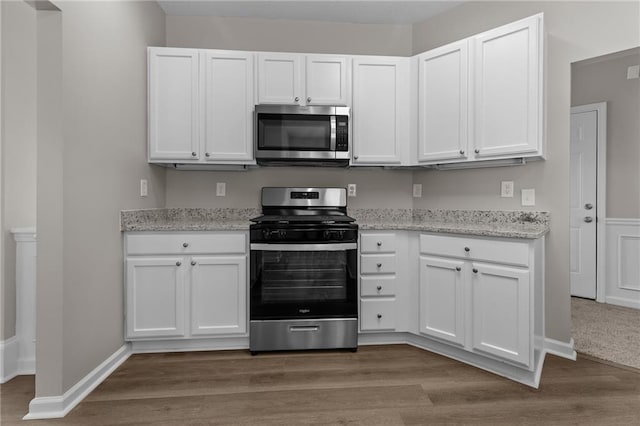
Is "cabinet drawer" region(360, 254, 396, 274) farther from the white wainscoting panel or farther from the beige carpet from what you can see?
the white wainscoting panel

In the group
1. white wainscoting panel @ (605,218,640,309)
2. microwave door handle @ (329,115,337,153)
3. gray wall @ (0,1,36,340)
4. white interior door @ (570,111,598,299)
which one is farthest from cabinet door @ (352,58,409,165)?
white wainscoting panel @ (605,218,640,309)

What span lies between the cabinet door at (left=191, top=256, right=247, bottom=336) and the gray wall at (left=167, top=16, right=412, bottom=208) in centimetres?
79

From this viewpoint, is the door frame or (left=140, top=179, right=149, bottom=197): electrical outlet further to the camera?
the door frame

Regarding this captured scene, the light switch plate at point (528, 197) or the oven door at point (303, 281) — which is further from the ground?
the light switch plate at point (528, 197)

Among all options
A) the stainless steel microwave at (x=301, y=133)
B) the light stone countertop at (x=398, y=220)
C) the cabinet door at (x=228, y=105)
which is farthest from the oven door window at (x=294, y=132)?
the light stone countertop at (x=398, y=220)

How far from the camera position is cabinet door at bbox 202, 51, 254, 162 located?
2.74m

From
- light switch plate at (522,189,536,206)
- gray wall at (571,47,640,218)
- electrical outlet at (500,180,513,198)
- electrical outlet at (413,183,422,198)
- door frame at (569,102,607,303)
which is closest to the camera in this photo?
light switch plate at (522,189,536,206)

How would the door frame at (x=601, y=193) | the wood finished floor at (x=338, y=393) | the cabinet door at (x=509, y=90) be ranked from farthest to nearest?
the door frame at (x=601, y=193) → the cabinet door at (x=509, y=90) → the wood finished floor at (x=338, y=393)

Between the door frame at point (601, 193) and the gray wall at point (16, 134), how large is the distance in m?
4.69

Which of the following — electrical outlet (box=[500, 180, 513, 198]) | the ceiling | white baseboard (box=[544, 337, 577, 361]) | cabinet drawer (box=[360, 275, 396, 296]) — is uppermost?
the ceiling

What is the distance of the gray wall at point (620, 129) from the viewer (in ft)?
11.0

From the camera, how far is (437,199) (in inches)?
122

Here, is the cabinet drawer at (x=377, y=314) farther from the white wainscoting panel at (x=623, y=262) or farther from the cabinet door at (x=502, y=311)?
the white wainscoting panel at (x=623, y=262)

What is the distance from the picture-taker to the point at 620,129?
11.2ft
